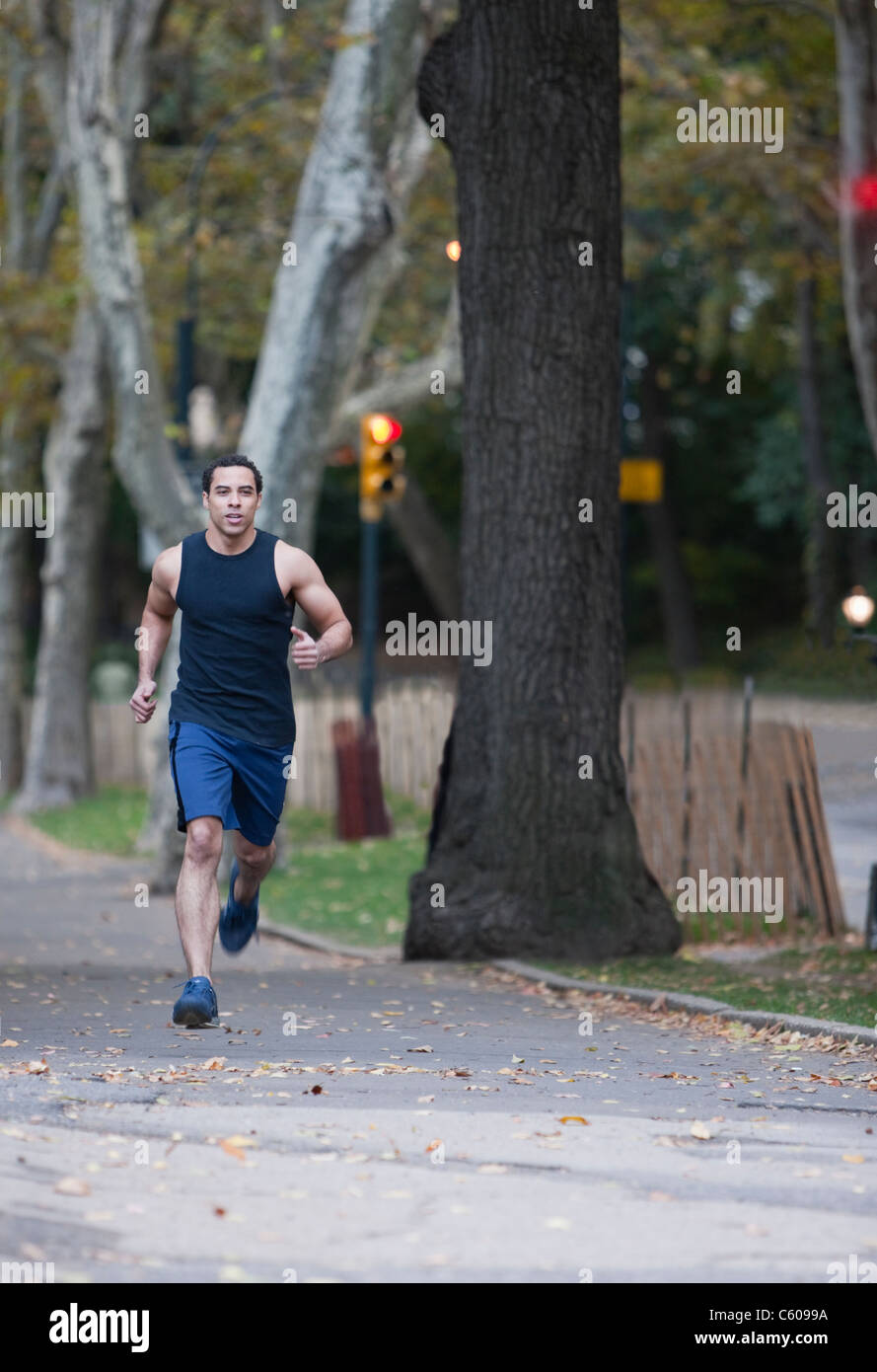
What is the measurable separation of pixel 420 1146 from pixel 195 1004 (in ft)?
6.98

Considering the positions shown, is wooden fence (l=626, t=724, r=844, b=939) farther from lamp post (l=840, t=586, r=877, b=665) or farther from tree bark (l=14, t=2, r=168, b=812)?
tree bark (l=14, t=2, r=168, b=812)

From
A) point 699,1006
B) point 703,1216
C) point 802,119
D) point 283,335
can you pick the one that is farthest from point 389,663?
point 703,1216

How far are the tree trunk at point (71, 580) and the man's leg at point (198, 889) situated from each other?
20058mm

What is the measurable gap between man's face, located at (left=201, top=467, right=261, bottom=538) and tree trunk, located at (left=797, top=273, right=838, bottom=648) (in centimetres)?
2820

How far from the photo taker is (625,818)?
11.1m

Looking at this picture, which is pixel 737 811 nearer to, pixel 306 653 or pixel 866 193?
pixel 866 193

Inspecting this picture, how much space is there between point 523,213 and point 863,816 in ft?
22.5

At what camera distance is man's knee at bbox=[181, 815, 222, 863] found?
312 inches

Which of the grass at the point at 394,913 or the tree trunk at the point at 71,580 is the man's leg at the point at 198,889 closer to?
the grass at the point at 394,913

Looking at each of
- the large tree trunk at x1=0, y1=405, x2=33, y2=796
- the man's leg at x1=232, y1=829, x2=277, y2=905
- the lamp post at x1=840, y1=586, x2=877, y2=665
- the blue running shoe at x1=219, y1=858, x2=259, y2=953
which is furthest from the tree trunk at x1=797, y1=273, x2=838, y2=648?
the man's leg at x1=232, y1=829, x2=277, y2=905

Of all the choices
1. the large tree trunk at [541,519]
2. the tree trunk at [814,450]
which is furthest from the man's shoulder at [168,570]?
the tree trunk at [814,450]

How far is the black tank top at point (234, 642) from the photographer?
7918mm

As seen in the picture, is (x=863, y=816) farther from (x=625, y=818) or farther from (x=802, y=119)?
(x=802, y=119)

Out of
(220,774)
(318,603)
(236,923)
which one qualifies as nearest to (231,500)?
(318,603)
